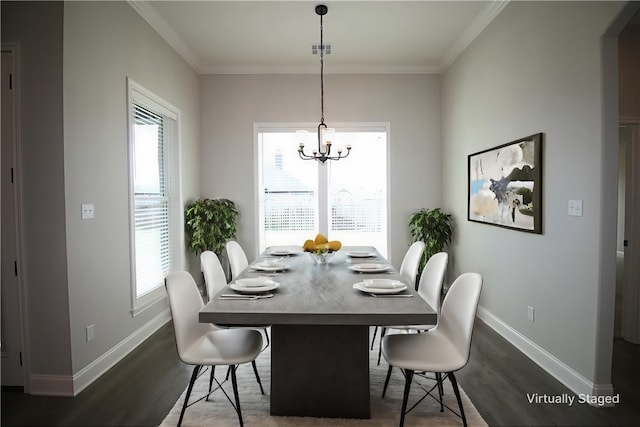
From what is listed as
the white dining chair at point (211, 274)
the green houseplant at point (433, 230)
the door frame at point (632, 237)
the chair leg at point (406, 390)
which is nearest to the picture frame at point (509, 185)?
the green houseplant at point (433, 230)

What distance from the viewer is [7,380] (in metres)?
2.56

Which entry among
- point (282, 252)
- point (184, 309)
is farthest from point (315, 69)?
point (184, 309)

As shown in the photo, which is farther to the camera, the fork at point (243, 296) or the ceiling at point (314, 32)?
the ceiling at point (314, 32)

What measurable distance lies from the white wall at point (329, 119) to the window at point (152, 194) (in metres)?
0.88

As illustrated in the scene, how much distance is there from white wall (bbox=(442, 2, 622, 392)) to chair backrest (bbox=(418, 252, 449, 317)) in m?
0.83

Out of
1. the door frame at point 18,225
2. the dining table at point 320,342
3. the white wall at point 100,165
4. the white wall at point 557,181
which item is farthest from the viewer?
the white wall at point 100,165

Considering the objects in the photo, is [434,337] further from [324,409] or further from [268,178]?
[268,178]

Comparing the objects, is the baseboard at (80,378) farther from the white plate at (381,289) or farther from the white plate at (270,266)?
the white plate at (381,289)

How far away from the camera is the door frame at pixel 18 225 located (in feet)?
7.96

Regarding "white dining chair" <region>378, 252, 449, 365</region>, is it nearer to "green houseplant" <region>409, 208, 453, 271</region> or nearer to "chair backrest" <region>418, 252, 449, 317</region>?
Result: "chair backrest" <region>418, 252, 449, 317</region>

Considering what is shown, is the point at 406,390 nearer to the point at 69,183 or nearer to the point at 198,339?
the point at 198,339

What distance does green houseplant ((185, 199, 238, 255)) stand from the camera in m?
4.49

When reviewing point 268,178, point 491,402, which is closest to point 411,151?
point 268,178

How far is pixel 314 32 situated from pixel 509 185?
2515mm
